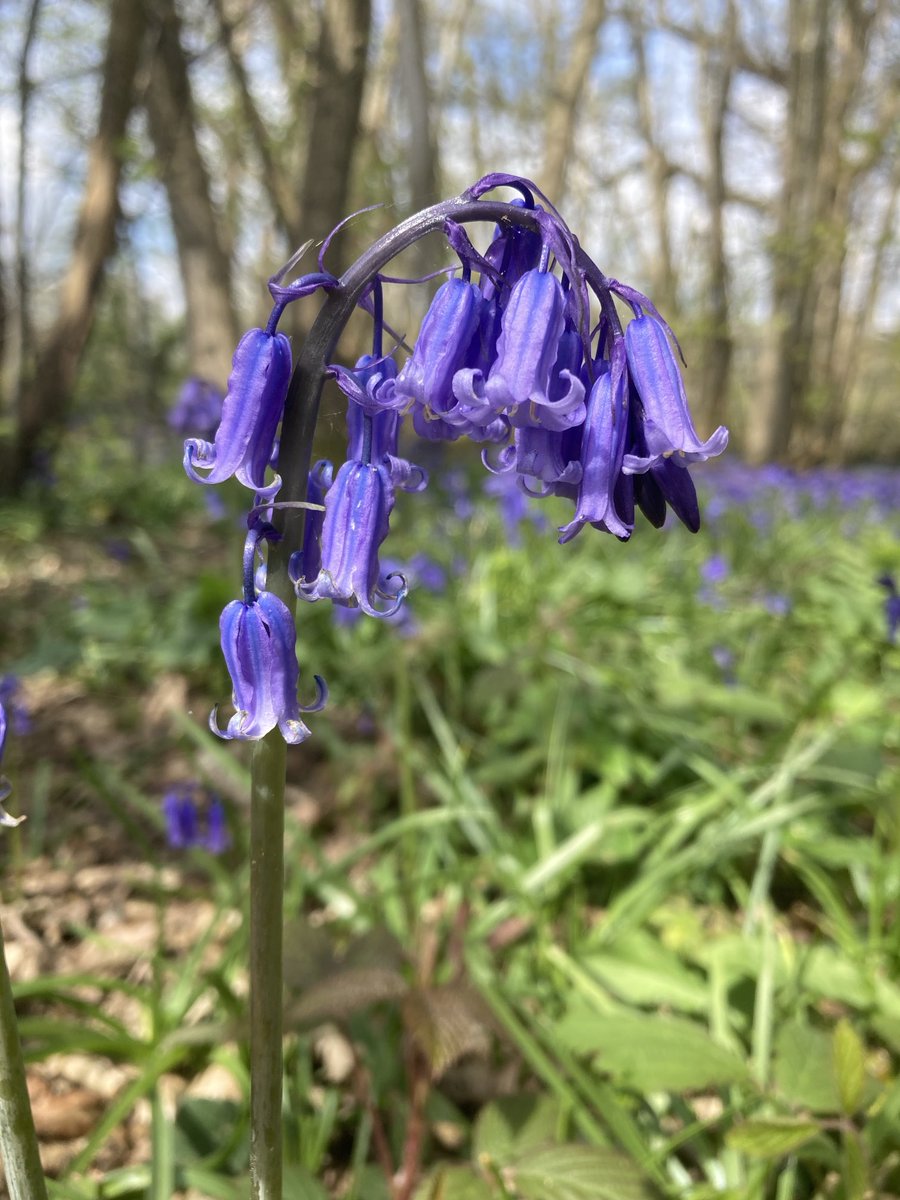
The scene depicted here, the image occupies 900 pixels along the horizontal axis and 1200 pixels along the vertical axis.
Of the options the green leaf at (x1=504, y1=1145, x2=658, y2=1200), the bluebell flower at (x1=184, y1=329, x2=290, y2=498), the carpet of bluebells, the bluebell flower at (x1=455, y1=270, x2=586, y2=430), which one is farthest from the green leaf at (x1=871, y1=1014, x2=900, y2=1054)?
the bluebell flower at (x1=184, y1=329, x2=290, y2=498)

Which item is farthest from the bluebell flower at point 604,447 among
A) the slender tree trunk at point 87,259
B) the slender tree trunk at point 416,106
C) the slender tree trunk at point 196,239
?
the slender tree trunk at point 196,239

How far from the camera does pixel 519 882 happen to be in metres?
2.46

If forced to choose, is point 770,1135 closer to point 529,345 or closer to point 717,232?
point 529,345

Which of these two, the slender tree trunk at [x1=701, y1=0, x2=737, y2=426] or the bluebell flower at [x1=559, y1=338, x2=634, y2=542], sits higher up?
the slender tree trunk at [x1=701, y1=0, x2=737, y2=426]

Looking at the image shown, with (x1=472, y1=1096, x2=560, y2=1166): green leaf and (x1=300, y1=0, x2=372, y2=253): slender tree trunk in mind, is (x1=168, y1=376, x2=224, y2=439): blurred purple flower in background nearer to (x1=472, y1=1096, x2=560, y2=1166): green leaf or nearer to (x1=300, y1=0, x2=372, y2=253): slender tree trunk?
(x1=300, y1=0, x2=372, y2=253): slender tree trunk

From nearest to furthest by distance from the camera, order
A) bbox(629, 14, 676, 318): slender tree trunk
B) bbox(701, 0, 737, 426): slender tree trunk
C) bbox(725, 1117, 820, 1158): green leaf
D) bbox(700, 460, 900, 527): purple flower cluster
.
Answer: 1. bbox(725, 1117, 820, 1158): green leaf
2. bbox(700, 460, 900, 527): purple flower cluster
3. bbox(701, 0, 737, 426): slender tree trunk
4. bbox(629, 14, 676, 318): slender tree trunk

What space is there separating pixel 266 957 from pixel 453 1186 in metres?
0.74

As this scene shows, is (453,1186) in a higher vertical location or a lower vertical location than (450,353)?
lower

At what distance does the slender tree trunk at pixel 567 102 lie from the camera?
1340cm

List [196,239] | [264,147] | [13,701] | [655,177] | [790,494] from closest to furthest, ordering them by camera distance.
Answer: [13,701] → [264,147] → [196,239] → [790,494] → [655,177]

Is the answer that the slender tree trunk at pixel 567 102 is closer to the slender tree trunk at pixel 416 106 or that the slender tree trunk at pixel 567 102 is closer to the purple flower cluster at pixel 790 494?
the purple flower cluster at pixel 790 494

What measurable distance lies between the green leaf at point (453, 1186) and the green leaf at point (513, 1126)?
0.04 meters

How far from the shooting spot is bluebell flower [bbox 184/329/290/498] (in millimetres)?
949

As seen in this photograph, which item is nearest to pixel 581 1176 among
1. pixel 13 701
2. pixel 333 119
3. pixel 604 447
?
pixel 604 447
